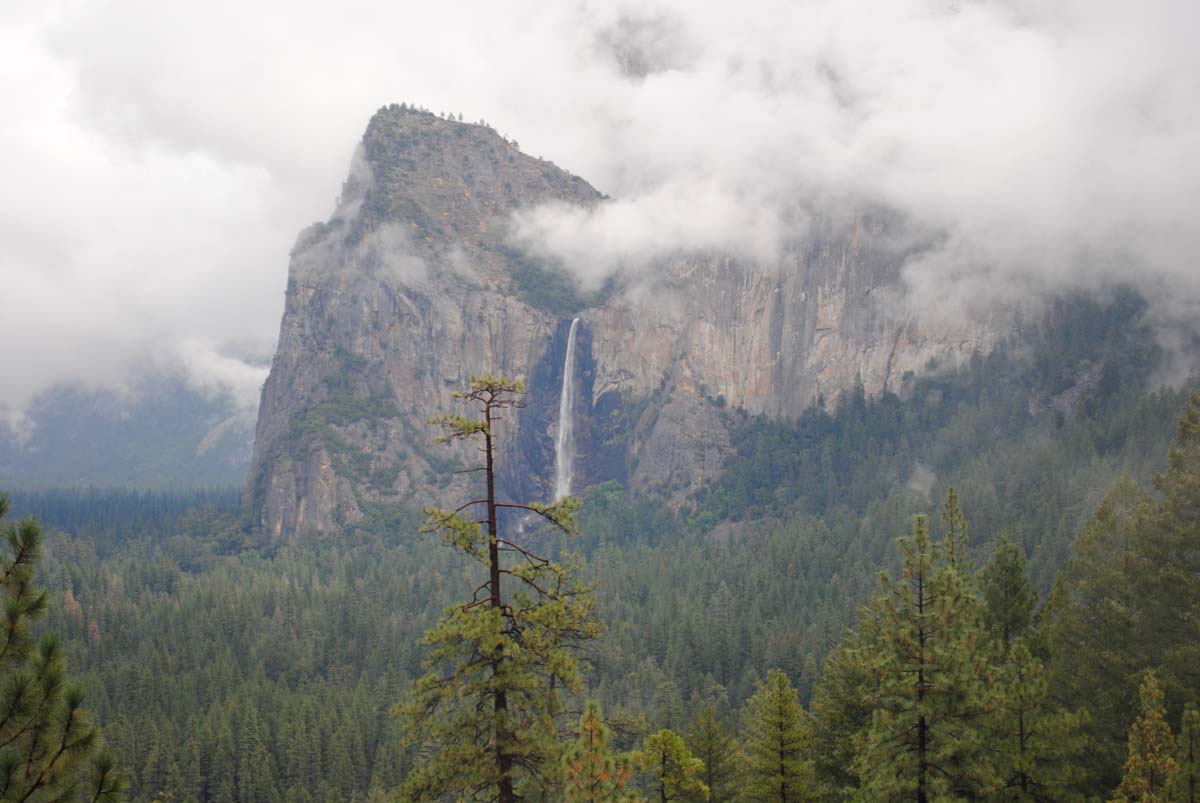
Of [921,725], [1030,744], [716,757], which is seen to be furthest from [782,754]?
[921,725]

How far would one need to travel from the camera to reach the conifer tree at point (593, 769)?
16.7 meters

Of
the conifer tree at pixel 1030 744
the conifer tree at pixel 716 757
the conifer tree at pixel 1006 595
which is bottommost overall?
the conifer tree at pixel 716 757

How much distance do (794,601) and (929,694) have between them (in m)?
88.6

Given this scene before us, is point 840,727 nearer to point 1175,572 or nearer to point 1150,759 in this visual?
point 1150,759

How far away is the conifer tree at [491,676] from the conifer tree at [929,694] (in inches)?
277

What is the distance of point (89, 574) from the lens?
448 ft

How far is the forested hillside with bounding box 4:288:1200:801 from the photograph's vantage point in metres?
26.5

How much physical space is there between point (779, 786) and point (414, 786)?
44.6 feet

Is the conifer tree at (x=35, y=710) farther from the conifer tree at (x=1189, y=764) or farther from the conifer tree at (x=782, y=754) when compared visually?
the conifer tree at (x=1189, y=764)

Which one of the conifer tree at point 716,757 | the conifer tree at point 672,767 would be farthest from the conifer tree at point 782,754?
the conifer tree at point 716,757

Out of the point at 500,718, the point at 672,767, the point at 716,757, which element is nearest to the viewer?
the point at 500,718

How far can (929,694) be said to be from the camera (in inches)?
768

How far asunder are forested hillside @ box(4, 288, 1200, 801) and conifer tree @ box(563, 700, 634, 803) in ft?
2.04

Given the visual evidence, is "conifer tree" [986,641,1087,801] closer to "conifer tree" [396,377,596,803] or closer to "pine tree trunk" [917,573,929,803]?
"pine tree trunk" [917,573,929,803]
